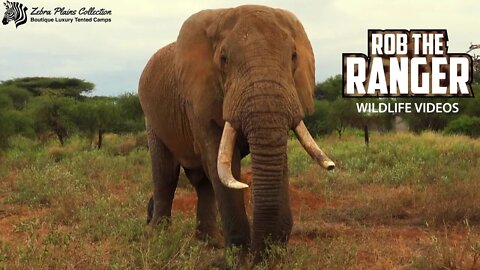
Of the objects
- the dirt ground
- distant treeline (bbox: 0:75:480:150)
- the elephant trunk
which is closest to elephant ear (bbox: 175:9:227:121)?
the elephant trunk

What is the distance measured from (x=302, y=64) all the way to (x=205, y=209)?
9.33 ft

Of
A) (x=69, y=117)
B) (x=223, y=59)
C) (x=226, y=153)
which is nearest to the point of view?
(x=226, y=153)

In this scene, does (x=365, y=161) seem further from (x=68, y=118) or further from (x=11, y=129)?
(x=68, y=118)

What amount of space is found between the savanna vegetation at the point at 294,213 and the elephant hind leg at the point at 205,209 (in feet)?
0.74

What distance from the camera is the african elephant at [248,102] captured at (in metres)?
4.43

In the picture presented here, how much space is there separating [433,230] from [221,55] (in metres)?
4.46

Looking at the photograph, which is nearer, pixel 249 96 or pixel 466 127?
pixel 249 96

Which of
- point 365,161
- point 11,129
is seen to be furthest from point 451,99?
point 11,129

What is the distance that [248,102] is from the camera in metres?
4.44

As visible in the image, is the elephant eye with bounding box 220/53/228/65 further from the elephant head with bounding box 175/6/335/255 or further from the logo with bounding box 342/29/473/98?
the logo with bounding box 342/29/473/98

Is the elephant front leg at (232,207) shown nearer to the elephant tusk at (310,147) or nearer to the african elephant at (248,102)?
the african elephant at (248,102)

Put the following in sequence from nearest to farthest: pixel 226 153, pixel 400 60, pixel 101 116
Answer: pixel 226 153, pixel 400 60, pixel 101 116

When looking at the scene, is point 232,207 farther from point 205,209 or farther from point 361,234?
point 361,234

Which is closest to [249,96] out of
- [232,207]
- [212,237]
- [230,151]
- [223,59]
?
[230,151]
